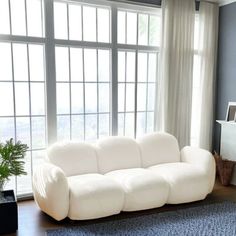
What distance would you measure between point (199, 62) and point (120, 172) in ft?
8.09

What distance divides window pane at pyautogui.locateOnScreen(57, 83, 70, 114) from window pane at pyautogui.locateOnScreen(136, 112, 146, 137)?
119 cm

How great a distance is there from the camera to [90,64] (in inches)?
166

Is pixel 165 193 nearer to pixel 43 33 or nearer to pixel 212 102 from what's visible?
pixel 212 102

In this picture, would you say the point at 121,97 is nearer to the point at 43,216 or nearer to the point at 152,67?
the point at 152,67

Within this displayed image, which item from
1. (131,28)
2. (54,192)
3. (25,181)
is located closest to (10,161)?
(54,192)

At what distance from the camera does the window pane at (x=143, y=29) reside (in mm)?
4504

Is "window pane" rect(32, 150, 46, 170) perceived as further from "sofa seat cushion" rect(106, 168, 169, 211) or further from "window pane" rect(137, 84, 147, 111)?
"window pane" rect(137, 84, 147, 111)

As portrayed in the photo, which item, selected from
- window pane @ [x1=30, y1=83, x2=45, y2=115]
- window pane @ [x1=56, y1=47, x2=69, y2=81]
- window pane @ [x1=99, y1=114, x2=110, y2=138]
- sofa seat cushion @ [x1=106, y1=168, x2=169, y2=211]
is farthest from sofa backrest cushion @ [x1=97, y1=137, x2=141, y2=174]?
window pane @ [x1=56, y1=47, x2=69, y2=81]

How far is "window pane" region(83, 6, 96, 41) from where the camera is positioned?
411 cm

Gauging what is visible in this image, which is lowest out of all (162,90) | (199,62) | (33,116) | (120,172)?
(120,172)

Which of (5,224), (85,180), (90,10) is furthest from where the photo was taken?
(90,10)

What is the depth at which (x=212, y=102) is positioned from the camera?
5.06m

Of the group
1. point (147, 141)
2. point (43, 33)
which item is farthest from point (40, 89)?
point (147, 141)

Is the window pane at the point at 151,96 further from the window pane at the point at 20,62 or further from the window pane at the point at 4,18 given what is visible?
the window pane at the point at 4,18
